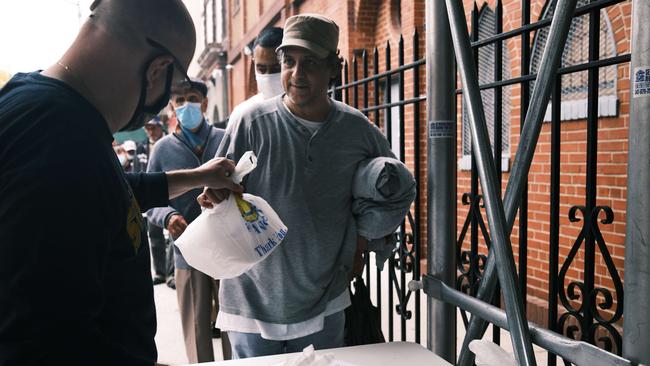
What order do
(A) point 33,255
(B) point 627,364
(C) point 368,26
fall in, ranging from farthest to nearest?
(C) point 368,26, (B) point 627,364, (A) point 33,255

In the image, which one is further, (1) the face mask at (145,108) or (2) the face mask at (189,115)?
(2) the face mask at (189,115)

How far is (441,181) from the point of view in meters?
1.58

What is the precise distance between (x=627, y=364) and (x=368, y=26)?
7.34m

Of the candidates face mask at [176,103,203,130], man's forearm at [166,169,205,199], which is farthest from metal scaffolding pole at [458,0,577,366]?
face mask at [176,103,203,130]

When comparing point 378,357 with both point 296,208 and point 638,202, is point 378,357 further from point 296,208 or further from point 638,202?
point 638,202

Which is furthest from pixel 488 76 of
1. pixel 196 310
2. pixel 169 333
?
pixel 169 333

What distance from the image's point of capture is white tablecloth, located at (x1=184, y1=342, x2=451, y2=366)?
149 cm

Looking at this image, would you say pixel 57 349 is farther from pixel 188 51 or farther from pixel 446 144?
pixel 446 144

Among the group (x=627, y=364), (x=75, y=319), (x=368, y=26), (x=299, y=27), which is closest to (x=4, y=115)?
(x=75, y=319)

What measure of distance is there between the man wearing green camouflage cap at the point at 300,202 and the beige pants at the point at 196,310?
4.13 ft

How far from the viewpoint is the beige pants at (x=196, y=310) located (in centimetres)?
337

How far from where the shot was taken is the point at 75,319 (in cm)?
89

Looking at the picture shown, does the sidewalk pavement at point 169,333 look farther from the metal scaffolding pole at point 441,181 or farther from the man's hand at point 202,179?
the metal scaffolding pole at point 441,181

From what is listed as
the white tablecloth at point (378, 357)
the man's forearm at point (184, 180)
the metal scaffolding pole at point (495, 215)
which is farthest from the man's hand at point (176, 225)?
the metal scaffolding pole at point (495, 215)
